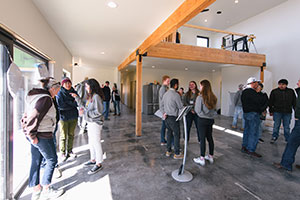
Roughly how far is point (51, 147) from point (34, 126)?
377mm

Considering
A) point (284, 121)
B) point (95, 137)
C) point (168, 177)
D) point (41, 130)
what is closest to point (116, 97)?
point (95, 137)

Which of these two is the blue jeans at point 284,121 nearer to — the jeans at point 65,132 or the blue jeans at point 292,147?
the blue jeans at point 292,147

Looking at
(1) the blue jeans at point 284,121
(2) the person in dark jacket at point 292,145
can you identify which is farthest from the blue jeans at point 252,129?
Answer: (1) the blue jeans at point 284,121

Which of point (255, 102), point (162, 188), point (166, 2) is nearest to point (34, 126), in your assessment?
point (162, 188)

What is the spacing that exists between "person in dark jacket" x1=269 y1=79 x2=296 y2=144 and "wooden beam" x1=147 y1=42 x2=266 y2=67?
80.0 inches

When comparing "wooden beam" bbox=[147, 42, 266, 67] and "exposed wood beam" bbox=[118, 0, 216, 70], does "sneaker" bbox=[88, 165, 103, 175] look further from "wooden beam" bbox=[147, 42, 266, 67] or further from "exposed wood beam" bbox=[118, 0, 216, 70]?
"wooden beam" bbox=[147, 42, 266, 67]

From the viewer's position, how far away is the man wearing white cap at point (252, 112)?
9.55 feet

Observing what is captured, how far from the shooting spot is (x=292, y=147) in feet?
7.80

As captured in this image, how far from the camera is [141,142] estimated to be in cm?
363

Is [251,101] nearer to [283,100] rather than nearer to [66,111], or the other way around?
[283,100]

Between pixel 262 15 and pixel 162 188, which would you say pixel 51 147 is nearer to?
pixel 162 188

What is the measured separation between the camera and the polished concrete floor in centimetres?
183

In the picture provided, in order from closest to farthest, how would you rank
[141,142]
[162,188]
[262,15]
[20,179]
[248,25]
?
[162,188], [20,179], [141,142], [262,15], [248,25]

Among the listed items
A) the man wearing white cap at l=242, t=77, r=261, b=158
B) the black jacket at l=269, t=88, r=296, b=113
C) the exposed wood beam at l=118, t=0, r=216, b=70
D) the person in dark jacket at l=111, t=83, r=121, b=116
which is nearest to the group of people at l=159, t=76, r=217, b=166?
the exposed wood beam at l=118, t=0, r=216, b=70
